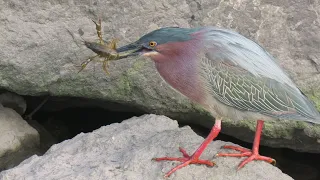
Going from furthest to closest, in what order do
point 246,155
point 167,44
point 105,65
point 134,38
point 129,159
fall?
1. point 134,38
2. point 105,65
3. point 246,155
4. point 129,159
5. point 167,44

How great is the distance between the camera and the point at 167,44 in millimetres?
2592

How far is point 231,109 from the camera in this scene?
271 centimetres

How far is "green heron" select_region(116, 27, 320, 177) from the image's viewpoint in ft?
8.59

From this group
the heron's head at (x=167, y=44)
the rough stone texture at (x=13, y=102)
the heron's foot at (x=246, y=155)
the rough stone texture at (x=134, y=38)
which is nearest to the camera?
the heron's head at (x=167, y=44)

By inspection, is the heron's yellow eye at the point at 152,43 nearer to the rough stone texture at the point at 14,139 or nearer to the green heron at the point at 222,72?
the green heron at the point at 222,72

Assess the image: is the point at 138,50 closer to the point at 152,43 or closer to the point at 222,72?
the point at 152,43

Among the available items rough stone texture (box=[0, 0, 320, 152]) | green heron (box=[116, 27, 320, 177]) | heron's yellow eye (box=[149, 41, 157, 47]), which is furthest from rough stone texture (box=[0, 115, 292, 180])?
heron's yellow eye (box=[149, 41, 157, 47])

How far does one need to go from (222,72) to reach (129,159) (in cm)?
53

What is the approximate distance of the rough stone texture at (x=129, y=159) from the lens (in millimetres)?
2719

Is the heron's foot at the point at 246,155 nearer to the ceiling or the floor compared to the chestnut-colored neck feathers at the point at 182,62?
nearer to the floor

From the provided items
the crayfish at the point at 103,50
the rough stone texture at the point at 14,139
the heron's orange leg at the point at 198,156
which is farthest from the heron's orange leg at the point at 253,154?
the rough stone texture at the point at 14,139

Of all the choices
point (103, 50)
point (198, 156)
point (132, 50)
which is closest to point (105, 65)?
point (103, 50)

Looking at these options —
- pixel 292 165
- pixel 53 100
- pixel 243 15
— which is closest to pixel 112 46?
pixel 243 15

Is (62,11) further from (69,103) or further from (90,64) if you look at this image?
(69,103)
